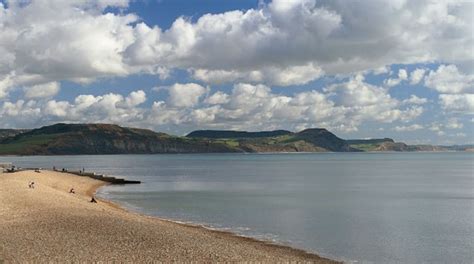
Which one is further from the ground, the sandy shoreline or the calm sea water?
the sandy shoreline

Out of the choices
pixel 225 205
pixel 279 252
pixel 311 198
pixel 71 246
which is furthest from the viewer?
pixel 311 198

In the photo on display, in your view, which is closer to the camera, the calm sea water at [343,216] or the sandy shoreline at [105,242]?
the sandy shoreline at [105,242]

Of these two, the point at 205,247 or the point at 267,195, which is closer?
the point at 205,247

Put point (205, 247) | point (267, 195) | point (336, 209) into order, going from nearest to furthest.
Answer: point (205, 247), point (336, 209), point (267, 195)

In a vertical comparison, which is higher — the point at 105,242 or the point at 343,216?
the point at 105,242

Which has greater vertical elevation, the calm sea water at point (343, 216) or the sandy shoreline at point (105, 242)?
the sandy shoreline at point (105, 242)

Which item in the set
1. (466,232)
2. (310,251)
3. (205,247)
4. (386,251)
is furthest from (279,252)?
(466,232)

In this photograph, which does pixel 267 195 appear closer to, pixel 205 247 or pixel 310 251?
pixel 310 251

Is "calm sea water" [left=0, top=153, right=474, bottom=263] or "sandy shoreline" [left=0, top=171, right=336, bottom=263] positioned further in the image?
"calm sea water" [left=0, top=153, right=474, bottom=263]

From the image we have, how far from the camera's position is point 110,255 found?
107 feet

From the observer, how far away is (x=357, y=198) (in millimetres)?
91438

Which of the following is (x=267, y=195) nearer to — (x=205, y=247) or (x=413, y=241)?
(x=413, y=241)

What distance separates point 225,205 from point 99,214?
30735mm

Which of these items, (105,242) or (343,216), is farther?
(343,216)
